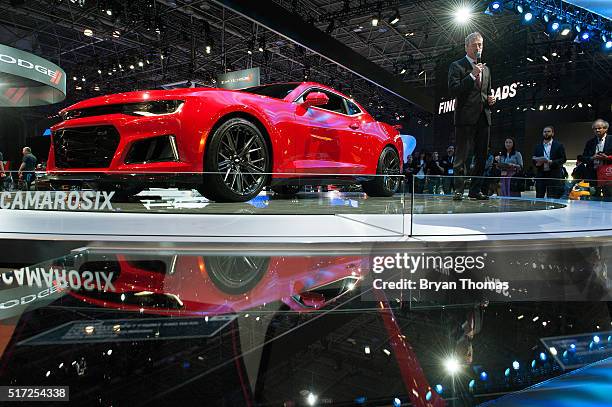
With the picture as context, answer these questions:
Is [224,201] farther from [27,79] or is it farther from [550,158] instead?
[27,79]

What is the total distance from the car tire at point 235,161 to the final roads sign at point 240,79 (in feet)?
25.3

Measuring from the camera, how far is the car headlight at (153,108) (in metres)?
2.66

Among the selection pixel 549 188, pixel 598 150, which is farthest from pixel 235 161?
pixel 598 150

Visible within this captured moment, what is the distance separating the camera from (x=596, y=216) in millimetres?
2648

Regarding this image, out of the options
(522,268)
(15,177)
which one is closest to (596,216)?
(522,268)

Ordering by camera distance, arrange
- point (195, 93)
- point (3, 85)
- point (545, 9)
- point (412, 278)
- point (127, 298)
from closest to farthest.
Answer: point (127, 298) < point (412, 278) < point (195, 93) < point (545, 9) < point (3, 85)

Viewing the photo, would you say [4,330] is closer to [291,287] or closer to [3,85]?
[291,287]

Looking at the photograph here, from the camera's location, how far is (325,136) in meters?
3.97

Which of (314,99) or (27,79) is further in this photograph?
(27,79)

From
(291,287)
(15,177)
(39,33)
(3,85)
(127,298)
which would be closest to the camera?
(127,298)

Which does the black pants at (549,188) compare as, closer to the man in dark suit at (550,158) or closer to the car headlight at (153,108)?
the man in dark suit at (550,158)

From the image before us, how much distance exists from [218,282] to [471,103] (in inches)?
132

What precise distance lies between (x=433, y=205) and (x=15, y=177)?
2.78 m

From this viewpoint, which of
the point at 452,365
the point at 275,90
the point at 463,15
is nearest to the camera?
the point at 452,365
